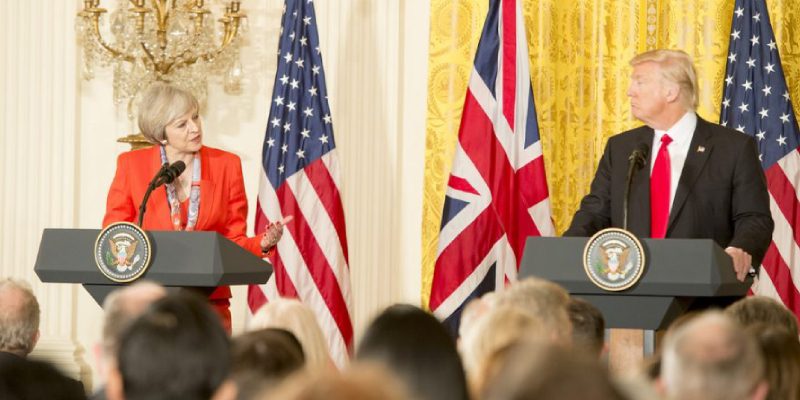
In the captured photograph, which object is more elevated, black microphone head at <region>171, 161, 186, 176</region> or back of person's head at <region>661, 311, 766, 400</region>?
black microphone head at <region>171, 161, 186, 176</region>

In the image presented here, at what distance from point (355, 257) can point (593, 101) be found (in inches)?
68.6

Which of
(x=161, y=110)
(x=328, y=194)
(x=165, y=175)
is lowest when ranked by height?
(x=328, y=194)

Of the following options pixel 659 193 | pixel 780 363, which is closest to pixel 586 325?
pixel 780 363

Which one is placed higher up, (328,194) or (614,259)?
(328,194)

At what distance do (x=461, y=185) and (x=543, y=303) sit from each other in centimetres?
372

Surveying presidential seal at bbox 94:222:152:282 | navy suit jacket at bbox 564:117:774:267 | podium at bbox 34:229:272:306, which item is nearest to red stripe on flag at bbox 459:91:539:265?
navy suit jacket at bbox 564:117:774:267

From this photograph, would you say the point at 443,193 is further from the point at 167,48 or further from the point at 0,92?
the point at 0,92

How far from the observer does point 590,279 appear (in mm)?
4445

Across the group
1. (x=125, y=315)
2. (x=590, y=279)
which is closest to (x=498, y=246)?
(x=590, y=279)

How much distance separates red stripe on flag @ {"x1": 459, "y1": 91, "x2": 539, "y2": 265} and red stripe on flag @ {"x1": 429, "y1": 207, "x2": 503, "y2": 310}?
8cm

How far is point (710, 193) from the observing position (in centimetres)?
513

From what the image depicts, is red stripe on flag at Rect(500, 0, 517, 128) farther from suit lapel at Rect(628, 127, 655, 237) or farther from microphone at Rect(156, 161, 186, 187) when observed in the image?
microphone at Rect(156, 161, 186, 187)

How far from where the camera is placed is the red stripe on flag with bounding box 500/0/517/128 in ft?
23.9

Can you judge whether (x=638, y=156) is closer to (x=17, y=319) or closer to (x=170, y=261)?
(x=170, y=261)
